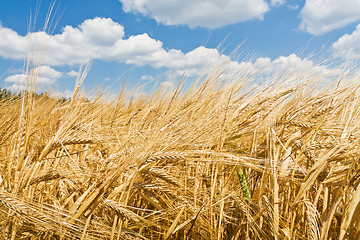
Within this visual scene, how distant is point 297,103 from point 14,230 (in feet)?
4.77

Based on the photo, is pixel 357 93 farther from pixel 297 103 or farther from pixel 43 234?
pixel 43 234

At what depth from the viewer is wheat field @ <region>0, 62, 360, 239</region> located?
941mm

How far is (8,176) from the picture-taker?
1.04 m

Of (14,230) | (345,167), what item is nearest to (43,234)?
(14,230)

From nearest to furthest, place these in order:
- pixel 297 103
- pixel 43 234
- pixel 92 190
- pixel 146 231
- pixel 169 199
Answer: pixel 92 190 → pixel 43 234 → pixel 169 199 → pixel 146 231 → pixel 297 103

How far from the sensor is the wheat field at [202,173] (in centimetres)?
94

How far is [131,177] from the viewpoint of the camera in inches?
37.7

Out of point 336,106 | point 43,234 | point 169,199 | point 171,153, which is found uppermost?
point 336,106

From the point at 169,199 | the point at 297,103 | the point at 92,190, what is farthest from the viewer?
the point at 297,103

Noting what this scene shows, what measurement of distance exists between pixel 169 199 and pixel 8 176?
63 centimetres

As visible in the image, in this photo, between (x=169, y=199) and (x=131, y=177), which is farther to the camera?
(x=169, y=199)

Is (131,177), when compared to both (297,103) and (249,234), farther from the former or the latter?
(297,103)

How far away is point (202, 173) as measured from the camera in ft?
4.09

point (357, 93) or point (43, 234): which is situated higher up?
point (357, 93)
